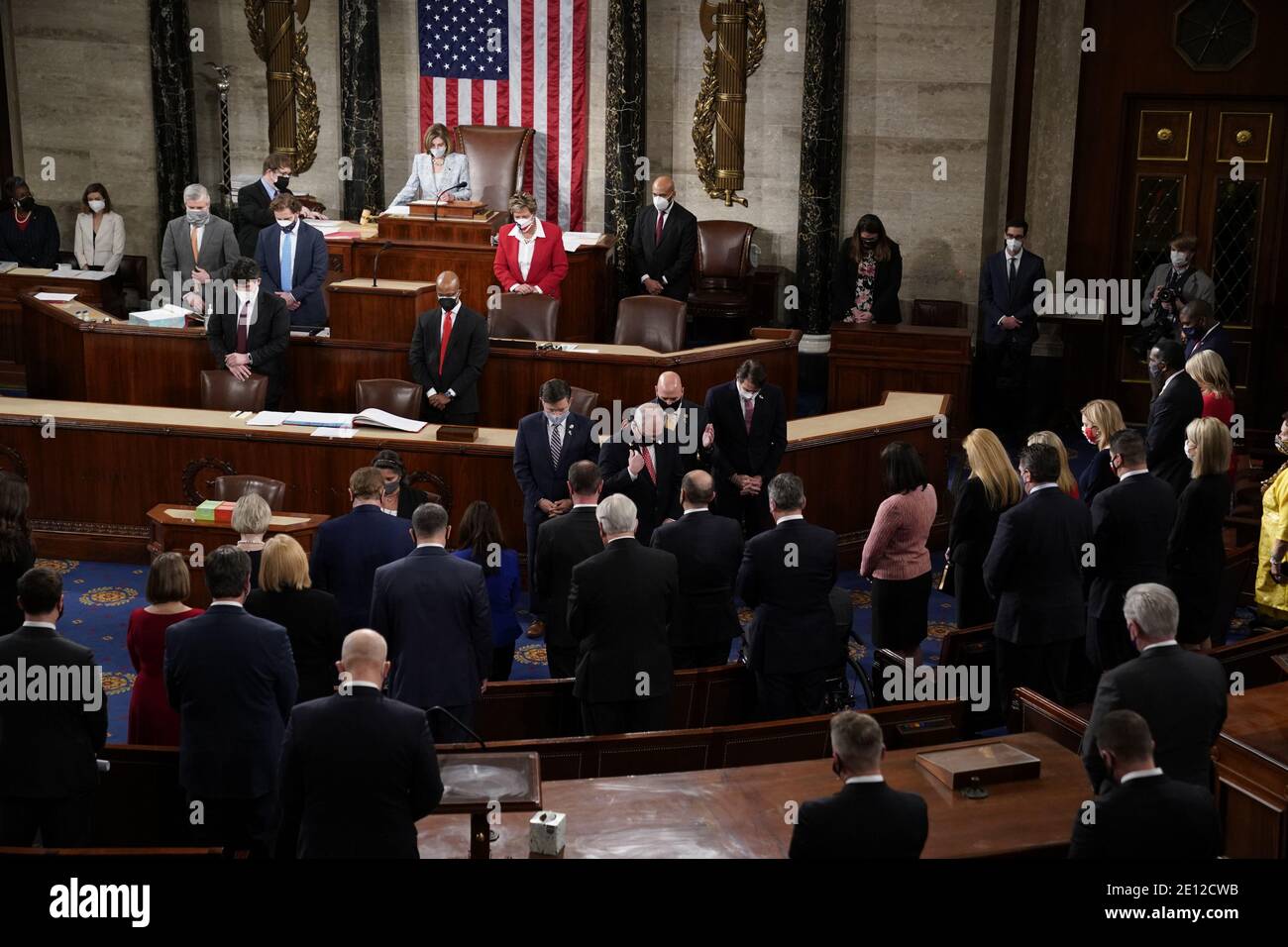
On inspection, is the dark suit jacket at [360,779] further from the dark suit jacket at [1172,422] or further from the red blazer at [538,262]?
the red blazer at [538,262]

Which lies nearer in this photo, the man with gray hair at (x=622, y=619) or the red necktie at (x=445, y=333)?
the man with gray hair at (x=622, y=619)

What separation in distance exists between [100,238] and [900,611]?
9.05 m

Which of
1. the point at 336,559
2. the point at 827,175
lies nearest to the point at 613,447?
the point at 336,559

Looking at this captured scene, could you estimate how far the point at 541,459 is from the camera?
27.7ft

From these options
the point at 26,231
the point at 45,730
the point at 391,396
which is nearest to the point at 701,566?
the point at 45,730

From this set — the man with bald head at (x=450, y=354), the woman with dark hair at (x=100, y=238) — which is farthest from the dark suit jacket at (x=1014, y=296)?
the woman with dark hair at (x=100, y=238)

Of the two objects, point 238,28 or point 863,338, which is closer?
point 863,338

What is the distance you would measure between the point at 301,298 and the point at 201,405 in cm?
117

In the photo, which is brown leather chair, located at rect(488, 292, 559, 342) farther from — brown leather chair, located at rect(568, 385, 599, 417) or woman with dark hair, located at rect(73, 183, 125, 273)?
woman with dark hair, located at rect(73, 183, 125, 273)

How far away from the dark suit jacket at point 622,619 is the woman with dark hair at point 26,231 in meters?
9.31

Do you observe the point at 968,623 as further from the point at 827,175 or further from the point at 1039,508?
the point at 827,175

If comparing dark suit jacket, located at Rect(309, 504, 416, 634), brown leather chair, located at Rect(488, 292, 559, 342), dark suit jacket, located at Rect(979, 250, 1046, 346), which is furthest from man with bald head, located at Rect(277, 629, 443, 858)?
dark suit jacket, located at Rect(979, 250, 1046, 346)

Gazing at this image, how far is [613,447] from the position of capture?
829 cm

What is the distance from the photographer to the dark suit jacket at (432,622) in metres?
5.96
